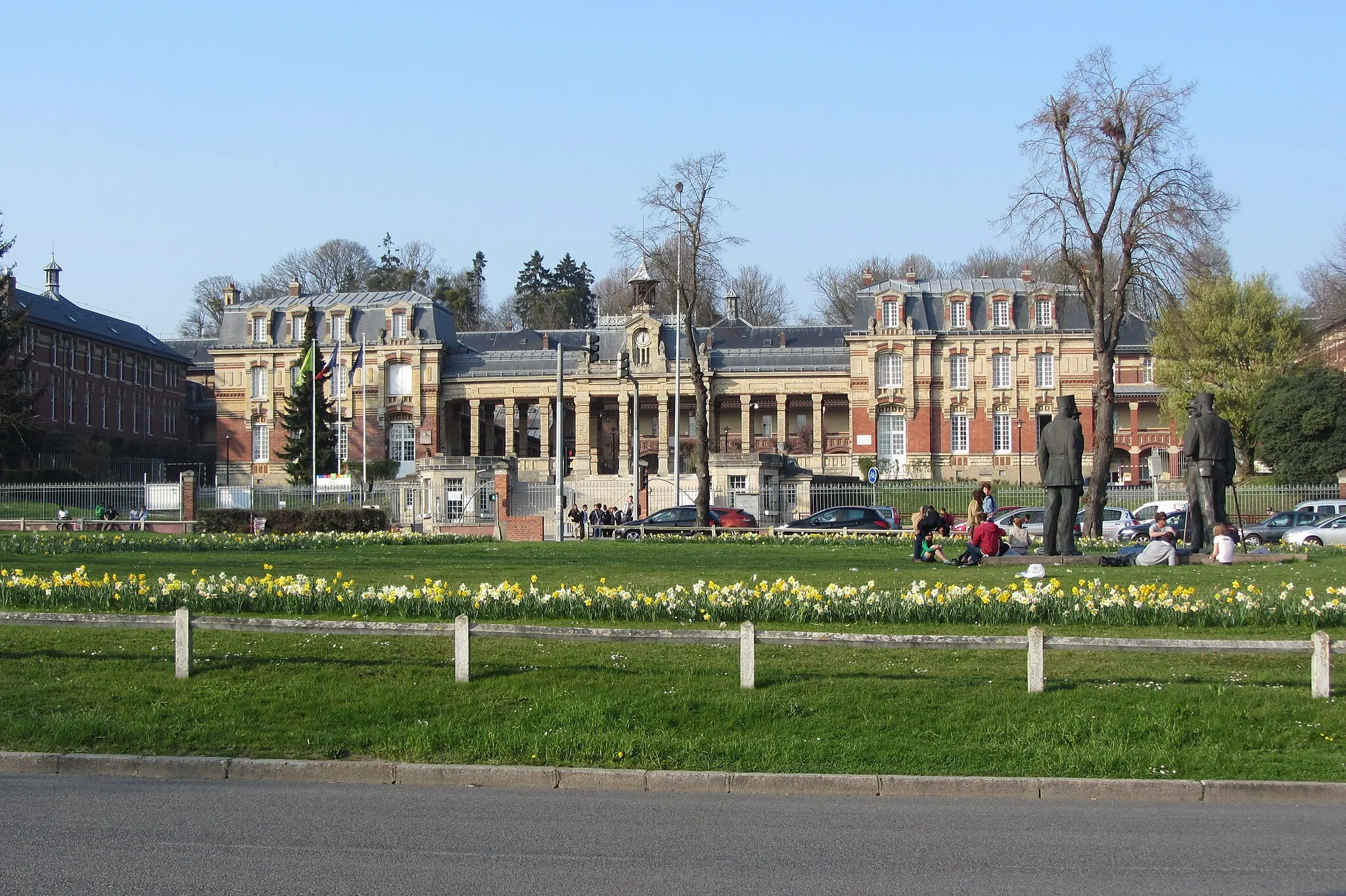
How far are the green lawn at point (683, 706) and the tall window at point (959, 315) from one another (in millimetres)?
70361

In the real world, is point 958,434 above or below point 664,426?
below

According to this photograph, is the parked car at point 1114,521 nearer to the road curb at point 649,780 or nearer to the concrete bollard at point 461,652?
the concrete bollard at point 461,652

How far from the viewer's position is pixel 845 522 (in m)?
42.7

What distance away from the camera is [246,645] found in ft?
49.4

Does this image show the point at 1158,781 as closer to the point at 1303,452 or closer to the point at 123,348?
the point at 1303,452

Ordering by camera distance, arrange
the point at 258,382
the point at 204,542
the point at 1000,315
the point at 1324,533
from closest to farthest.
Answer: the point at 204,542 < the point at 1324,533 < the point at 1000,315 < the point at 258,382

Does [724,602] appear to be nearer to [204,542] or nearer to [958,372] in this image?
[204,542]

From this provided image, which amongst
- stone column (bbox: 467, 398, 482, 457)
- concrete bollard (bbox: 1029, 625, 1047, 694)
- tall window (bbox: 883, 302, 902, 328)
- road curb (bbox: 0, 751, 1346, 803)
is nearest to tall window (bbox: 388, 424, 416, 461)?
stone column (bbox: 467, 398, 482, 457)

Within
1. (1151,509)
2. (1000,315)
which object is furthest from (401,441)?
(1151,509)

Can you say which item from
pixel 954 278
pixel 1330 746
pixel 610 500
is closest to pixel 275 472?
pixel 610 500

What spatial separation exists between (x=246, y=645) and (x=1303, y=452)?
184 feet

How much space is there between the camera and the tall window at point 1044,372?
84.1 m

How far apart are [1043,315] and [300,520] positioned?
5509 centimetres

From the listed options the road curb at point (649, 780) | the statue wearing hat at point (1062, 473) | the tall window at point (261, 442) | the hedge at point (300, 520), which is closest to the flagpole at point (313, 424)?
the hedge at point (300, 520)
